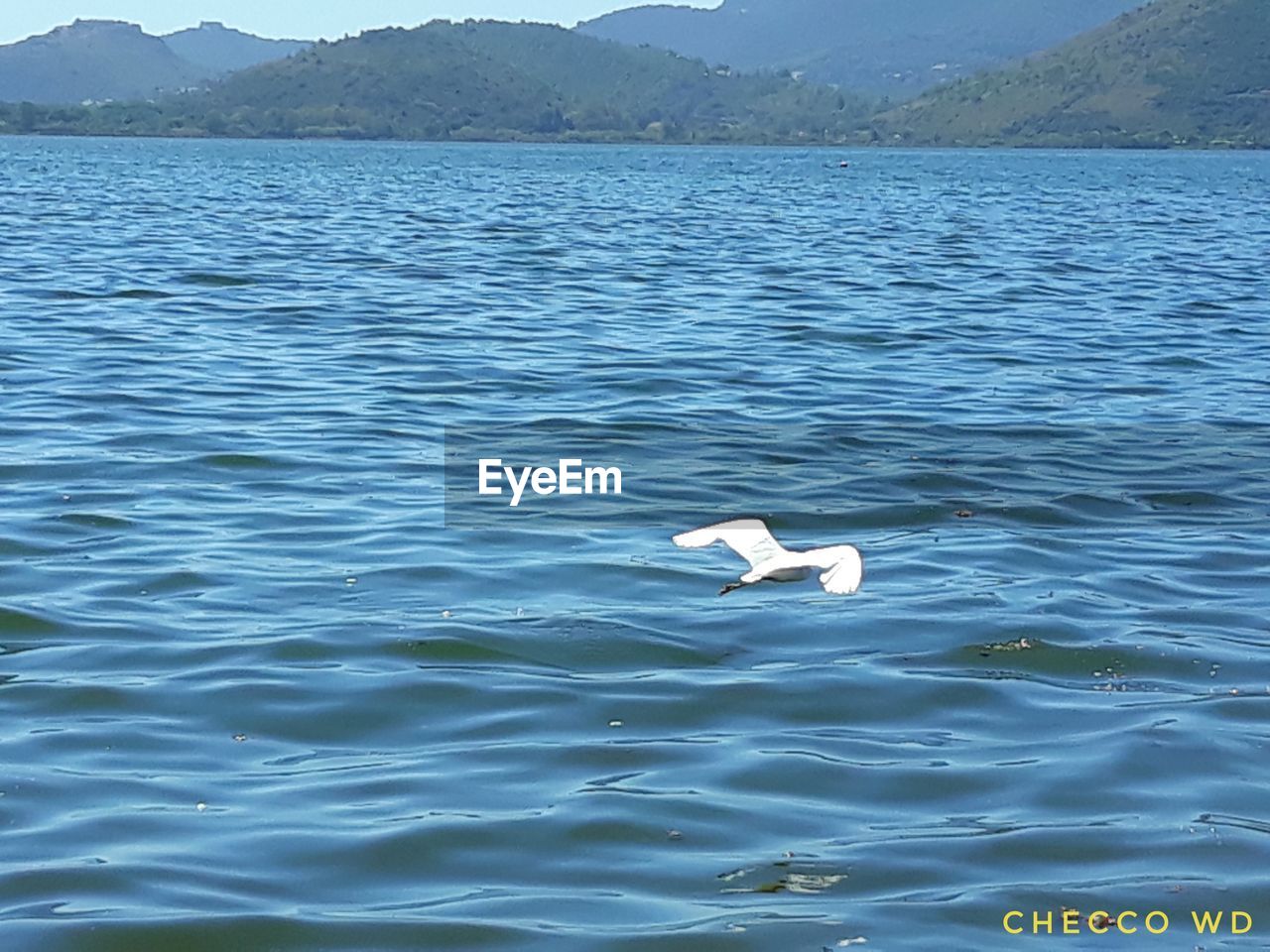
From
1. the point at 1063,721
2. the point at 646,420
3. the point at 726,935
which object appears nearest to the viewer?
the point at 726,935

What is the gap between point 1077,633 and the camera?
9508 millimetres

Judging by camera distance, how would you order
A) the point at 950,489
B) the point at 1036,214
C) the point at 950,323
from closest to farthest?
the point at 950,489 → the point at 950,323 → the point at 1036,214

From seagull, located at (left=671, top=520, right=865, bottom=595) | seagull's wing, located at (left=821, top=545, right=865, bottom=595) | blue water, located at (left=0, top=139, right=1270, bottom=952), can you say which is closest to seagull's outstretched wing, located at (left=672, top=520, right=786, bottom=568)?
seagull, located at (left=671, top=520, right=865, bottom=595)

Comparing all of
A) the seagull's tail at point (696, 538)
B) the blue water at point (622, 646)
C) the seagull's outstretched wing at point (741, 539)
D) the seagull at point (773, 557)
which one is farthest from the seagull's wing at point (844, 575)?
the seagull's tail at point (696, 538)

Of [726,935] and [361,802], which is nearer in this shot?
[726,935]

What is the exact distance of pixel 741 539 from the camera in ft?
39.5

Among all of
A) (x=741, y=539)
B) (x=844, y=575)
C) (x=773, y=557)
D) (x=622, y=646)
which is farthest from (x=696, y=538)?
(x=622, y=646)

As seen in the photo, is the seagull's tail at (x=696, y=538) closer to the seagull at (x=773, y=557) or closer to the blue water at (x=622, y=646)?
the seagull at (x=773, y=557)

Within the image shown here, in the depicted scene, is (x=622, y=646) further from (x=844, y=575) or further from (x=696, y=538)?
(x=696, y=538)

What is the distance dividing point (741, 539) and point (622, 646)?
9.73 feet

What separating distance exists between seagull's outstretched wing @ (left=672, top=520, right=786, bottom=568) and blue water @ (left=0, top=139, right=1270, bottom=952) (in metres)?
0.23

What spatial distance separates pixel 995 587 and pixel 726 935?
4.90 metres

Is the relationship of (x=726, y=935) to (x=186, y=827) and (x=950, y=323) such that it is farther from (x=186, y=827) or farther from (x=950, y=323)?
(x=950, y=323)

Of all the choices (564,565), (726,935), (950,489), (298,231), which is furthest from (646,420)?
(298,231)
